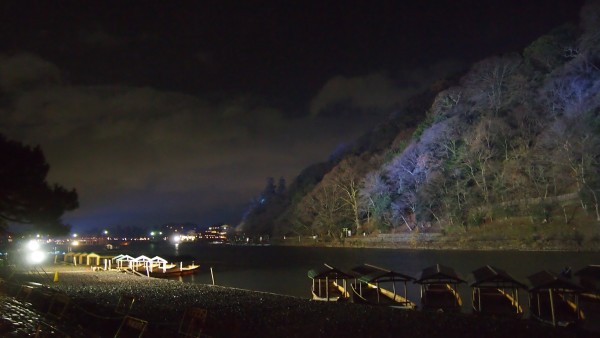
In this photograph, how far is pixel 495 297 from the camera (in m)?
23.4

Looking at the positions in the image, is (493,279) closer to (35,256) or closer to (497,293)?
(497,293)

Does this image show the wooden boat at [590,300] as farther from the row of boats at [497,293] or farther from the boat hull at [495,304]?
the boat hull at [495,304]

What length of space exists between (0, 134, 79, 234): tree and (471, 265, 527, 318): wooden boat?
71.4 feet

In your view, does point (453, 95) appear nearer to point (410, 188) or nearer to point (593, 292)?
point (410, 188)

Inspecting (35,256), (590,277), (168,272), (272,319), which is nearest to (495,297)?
(590,277)

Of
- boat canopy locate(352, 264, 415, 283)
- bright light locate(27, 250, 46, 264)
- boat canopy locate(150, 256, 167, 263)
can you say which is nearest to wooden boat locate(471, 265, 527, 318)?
boat canopy locate(352, 264, 415, 283)

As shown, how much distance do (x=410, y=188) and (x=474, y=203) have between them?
42.6 ft

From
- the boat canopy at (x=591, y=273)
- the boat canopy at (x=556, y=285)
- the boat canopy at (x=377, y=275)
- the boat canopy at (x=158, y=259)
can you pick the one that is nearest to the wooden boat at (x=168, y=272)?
the boat canopy at (x=158, y=259)

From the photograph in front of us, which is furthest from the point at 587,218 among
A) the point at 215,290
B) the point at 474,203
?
the point at 215,290

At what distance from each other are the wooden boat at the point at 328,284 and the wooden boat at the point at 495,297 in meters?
7.00

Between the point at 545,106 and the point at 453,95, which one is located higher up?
the point at 453,95

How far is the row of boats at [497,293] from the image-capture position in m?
19.1

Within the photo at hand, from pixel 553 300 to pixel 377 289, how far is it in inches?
361

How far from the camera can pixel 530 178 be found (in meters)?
59.3
